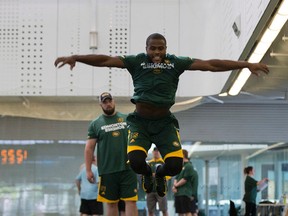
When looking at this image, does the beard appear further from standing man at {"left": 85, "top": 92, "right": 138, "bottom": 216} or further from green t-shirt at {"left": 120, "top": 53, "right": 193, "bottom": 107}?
green t-shirt at {"left": 120, "top": 53, "right": 193, "bottom": 107}

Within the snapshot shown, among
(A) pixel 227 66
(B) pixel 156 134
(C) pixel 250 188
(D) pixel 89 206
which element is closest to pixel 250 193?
(C) pixel 250 188

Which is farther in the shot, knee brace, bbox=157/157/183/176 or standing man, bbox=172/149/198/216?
standing man, bbox=172/149/198/216

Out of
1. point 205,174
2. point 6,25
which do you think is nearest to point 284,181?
point 205,174

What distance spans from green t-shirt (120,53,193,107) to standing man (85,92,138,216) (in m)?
1.40

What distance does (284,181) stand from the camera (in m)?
17.0

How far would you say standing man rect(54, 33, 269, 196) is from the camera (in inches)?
227

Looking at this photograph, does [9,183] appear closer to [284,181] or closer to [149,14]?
[149,14]

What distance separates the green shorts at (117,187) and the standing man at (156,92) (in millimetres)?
1272

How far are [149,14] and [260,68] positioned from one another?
9077mm

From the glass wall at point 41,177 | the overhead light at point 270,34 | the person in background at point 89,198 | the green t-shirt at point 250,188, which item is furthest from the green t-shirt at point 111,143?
the glass wall at point 41,177

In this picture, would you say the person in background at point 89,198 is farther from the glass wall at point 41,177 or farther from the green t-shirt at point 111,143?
the green t-shirt at point 111,143

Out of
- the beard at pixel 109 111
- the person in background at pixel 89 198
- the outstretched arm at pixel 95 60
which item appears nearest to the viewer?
the outstretched arm at pixel 95 60

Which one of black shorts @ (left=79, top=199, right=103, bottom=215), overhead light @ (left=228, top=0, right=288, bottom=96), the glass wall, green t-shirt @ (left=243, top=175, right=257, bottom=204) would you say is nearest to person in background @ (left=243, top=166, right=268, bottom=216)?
green t-shirt @ (left=243, top=175, right=257, bottom=204)

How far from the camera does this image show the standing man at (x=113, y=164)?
727cm
